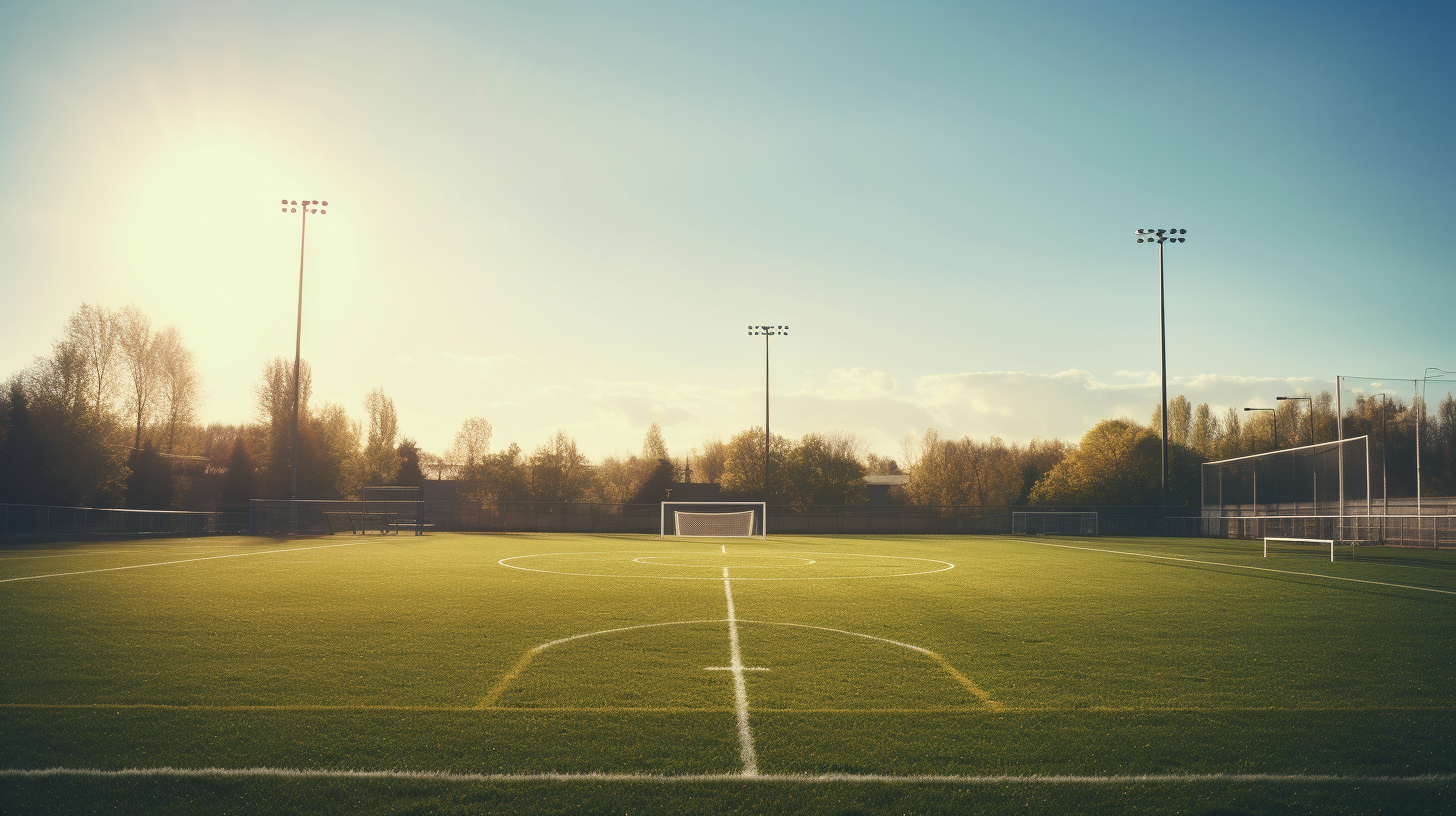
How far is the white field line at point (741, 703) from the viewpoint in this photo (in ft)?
16.8

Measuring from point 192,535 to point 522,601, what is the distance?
29.5 metres

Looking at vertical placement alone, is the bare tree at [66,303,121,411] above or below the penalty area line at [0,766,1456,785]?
above


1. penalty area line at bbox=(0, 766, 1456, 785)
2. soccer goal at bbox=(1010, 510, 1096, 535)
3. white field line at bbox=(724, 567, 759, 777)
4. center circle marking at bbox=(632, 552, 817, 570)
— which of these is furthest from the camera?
soccer goal at bbox=(1010, 510, 1096, 535)

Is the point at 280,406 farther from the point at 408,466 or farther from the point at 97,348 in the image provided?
the point at 408,466

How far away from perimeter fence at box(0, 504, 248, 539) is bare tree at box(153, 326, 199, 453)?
16219 millimetres

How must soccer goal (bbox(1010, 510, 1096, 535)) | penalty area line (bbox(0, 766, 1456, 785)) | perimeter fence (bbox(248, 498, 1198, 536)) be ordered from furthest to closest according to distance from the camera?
perimeter fence (bbox(248, 498, 1198, 536)) < soccer goal (bbox(1010, 510, 1096, 535)) < penalty area line (bbox(0, 766, 1456, 785))

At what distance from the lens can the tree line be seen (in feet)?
133

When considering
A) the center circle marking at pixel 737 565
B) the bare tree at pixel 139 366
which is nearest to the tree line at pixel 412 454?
the bare tree at pixel 139 366

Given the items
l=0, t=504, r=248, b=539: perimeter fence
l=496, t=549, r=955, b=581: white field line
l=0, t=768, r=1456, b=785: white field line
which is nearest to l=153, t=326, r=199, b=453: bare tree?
l=0, t=504, r=248, b=539: perimeter fence

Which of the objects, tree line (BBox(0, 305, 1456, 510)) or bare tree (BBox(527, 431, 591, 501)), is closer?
tree line (BBox(0, 305, 1456, 510))

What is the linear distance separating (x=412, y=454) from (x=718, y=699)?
86747mm

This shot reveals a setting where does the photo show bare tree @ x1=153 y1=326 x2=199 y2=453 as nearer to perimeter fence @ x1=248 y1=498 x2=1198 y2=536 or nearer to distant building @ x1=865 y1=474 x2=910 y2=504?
perimeter fence @ x1=248 y1=498 x2=1198 y2=536

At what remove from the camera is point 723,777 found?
16.0 feet

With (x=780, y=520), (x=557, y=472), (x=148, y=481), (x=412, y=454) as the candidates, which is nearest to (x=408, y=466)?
(x=412, y=454)
